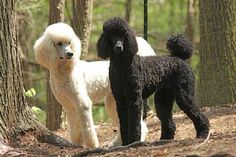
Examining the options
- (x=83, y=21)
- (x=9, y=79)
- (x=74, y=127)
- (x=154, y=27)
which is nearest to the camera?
(x=9, y=79)

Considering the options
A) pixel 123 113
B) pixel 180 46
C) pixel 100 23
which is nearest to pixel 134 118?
pixel 123 113

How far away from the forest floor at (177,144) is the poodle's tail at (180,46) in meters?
0.95

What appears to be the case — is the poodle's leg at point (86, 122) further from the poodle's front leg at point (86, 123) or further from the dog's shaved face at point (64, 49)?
the dog's shaved face at point (64, 49)

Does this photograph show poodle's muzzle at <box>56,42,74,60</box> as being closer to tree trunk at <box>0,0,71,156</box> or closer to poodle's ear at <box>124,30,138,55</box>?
tree trunk at <box>0,0,71,156</box>

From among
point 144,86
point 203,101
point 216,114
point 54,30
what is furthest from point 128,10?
point 144,86

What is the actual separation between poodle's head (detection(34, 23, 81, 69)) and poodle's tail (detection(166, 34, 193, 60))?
124 cm

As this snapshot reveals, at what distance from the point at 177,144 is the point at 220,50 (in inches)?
163

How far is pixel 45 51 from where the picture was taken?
7.29 m

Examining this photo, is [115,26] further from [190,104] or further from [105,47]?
[190,104]

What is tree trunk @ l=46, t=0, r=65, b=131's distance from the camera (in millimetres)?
9930

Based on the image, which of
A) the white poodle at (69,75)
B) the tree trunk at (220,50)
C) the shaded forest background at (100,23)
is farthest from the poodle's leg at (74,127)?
the shaded forest background at (100,23)

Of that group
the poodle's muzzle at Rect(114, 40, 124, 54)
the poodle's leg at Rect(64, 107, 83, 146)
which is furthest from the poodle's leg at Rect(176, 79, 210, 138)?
the poodle's leg at Rect(64, 107, 83, 146)

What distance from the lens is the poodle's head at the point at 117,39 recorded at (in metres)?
6.22

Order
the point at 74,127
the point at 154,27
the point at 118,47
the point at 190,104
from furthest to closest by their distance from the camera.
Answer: the point at 154,27, the point at 74,127, the point at 190,104, the point at 118,47
